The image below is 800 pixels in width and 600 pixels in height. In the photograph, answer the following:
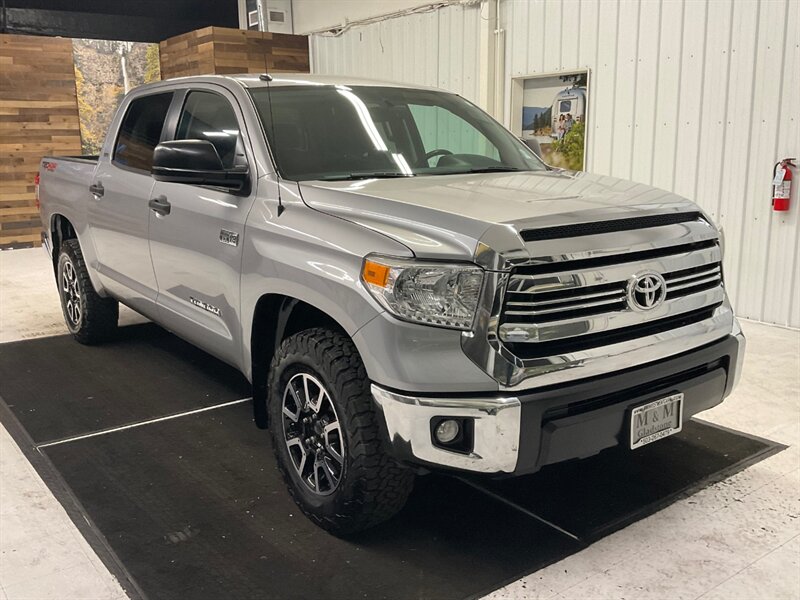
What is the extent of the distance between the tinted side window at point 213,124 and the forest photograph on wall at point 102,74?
24.4 ft

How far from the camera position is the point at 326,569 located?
2.47m

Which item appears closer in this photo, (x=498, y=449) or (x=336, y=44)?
(x=498, y=449)

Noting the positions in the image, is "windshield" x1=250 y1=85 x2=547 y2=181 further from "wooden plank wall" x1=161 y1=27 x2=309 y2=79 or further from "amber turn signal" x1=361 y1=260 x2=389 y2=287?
"wooden plank wall" x1=161 y1=27 x2=309 y2=79

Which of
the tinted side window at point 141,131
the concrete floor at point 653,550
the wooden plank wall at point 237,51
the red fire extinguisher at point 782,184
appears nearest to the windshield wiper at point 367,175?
the tinted side window at point 141,131

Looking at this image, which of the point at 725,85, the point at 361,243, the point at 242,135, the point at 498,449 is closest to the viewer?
the point at 498,449

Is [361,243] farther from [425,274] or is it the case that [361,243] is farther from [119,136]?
[119,136]

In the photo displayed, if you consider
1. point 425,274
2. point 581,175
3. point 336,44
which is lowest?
point 425,274

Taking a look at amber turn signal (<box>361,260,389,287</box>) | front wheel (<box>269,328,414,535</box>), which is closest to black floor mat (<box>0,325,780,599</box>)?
front wheel (<box>269,328,414,535</box>)

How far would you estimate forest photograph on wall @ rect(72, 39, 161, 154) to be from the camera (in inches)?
415

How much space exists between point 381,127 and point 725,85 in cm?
348

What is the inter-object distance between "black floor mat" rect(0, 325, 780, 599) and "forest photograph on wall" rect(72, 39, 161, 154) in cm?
752

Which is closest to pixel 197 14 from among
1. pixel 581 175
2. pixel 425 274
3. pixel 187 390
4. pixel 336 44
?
pixel 336 44

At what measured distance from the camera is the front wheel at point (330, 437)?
2393 millimetres

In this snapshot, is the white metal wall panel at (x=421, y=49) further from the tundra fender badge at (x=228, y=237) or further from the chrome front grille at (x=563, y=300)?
the chrome front grille at (x=563, y=300)
